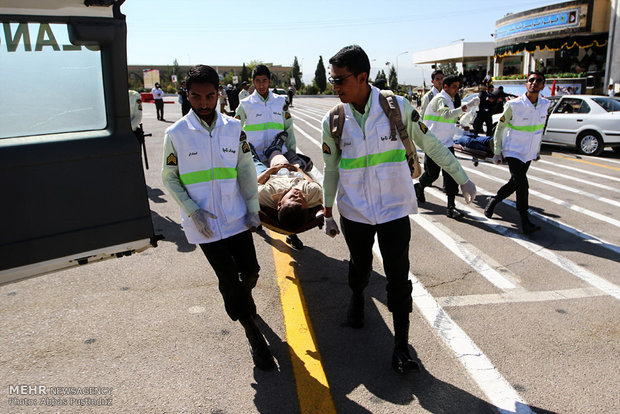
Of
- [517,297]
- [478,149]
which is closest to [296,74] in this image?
[478,149]

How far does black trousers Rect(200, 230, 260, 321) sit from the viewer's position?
3.37 meters

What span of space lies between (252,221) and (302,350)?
3.56 ft

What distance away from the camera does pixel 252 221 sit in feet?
11.4

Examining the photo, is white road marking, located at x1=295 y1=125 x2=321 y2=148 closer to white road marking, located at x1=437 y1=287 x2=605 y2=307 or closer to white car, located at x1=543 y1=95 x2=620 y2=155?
white car, located at x1=543 y1=95 x2=620 y2=155

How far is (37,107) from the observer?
2.38 meters

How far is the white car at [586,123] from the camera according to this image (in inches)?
507

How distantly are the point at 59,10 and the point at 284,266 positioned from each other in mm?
3521

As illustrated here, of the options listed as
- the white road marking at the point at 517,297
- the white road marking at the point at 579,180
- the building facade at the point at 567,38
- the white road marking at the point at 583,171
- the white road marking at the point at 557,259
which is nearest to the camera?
the white road marking at the point at 517,297

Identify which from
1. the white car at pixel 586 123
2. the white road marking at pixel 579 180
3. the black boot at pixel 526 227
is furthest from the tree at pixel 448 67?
the black boot at pixel 526 227

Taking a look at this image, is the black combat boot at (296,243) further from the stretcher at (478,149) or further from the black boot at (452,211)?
the stretcher at (478,149)

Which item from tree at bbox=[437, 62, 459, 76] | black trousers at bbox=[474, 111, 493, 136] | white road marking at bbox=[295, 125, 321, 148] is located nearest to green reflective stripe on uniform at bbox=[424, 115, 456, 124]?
white road marking at bbox=[295, 125, 321, 148]

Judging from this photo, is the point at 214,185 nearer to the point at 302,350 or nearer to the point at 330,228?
the point at 330,228

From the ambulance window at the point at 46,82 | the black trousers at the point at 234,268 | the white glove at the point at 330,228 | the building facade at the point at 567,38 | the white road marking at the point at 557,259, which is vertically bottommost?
the white road marking at the point at 557,259

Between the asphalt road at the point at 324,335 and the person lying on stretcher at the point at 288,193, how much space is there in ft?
2.70
